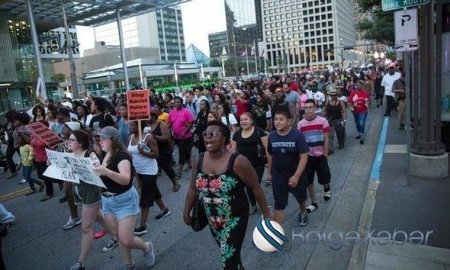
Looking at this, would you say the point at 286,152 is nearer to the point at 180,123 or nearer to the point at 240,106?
the point at 180,123

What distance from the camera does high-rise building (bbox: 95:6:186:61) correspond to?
15412 centimetres

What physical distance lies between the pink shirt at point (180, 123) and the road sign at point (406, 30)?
4.68 metres

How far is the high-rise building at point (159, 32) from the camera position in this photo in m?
154

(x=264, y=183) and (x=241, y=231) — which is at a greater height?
(x=241, y=231)

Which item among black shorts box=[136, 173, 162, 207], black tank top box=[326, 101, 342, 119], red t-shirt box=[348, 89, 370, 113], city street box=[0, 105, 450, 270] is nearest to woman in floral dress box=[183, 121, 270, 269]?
city street box=[0, 105, 450, 270]

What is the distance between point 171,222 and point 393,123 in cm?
975

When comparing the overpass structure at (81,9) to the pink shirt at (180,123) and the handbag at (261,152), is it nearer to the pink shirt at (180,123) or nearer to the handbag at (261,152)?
the pink shirt at (180,123)

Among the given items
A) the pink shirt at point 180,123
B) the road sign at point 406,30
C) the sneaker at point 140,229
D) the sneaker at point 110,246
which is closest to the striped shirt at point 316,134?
the road sign at point 406,30

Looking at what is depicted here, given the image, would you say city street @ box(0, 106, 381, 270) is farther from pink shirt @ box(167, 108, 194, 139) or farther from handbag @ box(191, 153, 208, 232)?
pink shirt @ box(167, 108, 194, 139)

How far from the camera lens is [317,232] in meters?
5.26

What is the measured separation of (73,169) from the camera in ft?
14.7

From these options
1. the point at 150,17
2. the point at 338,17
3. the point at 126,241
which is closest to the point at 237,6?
the point at 150,17

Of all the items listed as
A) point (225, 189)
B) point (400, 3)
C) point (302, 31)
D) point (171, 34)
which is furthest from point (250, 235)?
point (302, 31)

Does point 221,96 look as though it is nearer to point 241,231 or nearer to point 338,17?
point 241,231
